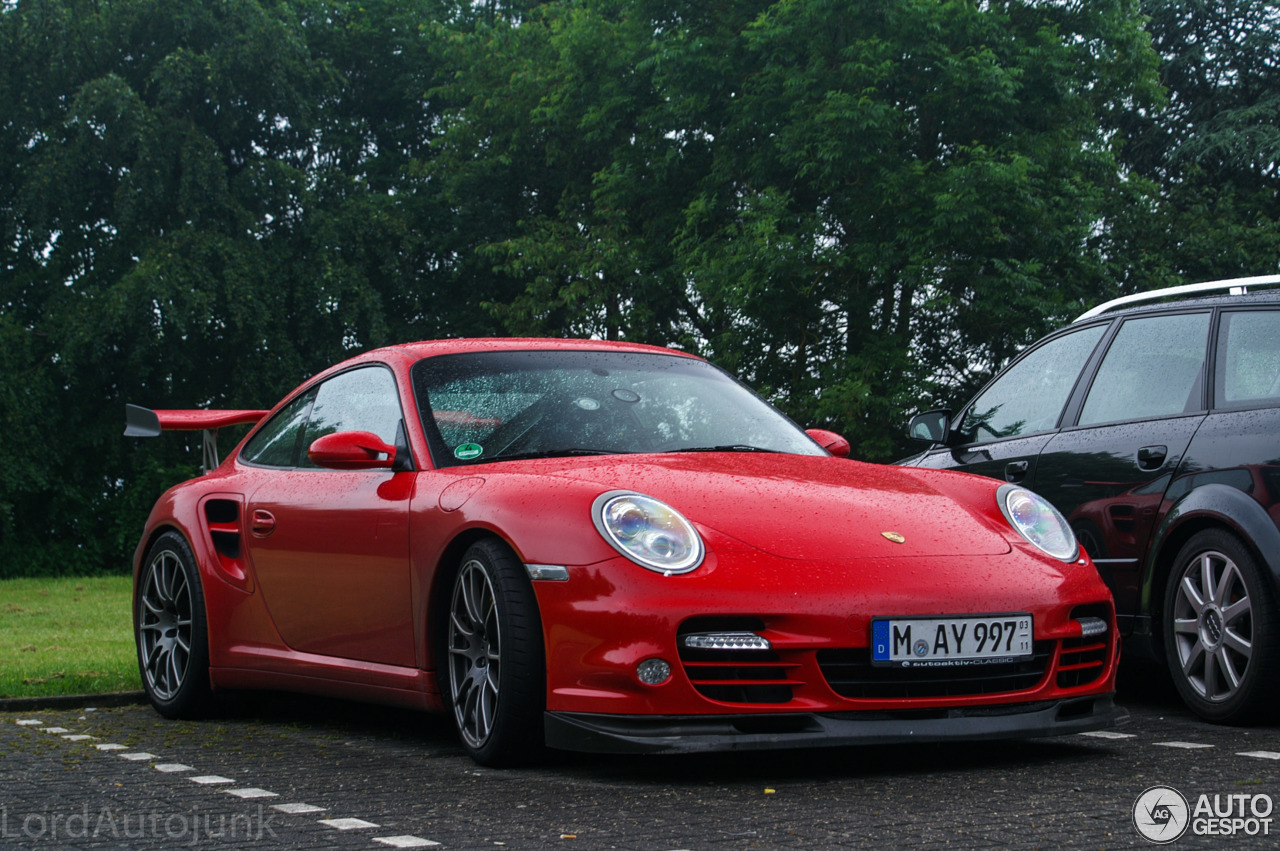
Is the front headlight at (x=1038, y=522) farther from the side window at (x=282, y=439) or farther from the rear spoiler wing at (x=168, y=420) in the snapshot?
the rear spoiler wing at (x=168, y=420)

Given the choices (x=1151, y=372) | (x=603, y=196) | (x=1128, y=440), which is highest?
(x=603, y=196)

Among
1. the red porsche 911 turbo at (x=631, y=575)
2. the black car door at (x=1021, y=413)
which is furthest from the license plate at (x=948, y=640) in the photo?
the black car door at (x=1021, y=413)

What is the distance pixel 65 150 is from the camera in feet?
98.0

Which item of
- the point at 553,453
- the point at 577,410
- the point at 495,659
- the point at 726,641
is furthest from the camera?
the point at 577,410

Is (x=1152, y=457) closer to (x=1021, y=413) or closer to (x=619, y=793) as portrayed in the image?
(x=1021, y=413)

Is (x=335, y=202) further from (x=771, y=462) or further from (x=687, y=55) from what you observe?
(x=771, y=462)

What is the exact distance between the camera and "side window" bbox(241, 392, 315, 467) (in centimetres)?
643

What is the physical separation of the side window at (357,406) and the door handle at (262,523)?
263mm

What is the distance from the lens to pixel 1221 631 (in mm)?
5578

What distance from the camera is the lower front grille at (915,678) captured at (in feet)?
14.3

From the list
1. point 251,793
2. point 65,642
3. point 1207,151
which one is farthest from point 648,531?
point 1207,151

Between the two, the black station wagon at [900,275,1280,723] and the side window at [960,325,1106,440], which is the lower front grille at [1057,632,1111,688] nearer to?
the black station wagon at [900,275,1280,723]

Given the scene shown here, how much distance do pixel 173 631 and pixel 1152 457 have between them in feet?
13.4

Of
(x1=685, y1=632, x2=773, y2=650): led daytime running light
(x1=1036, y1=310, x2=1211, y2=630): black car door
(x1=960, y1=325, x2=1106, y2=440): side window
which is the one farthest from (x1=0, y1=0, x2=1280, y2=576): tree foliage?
(x1=685, y1=632, x2=773, y2=650): led daytime running light
